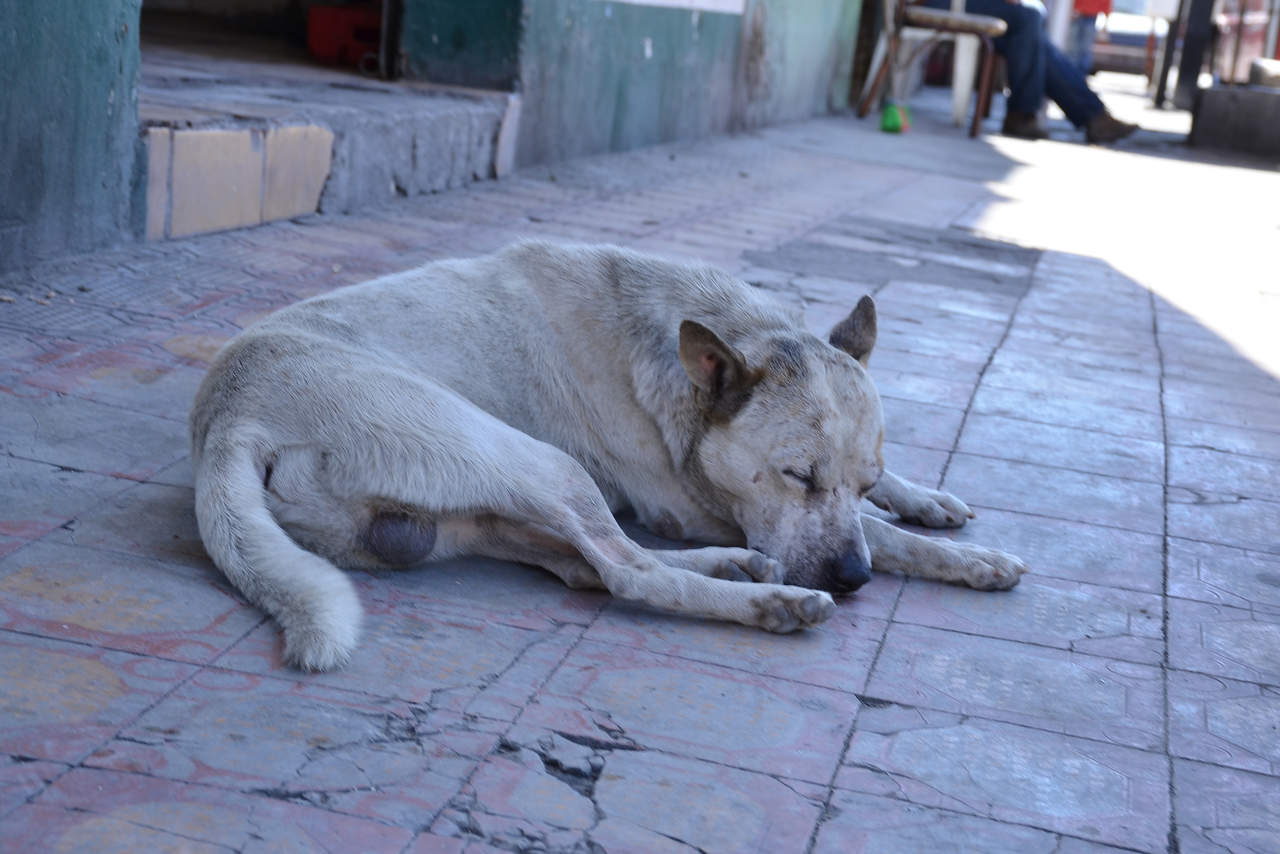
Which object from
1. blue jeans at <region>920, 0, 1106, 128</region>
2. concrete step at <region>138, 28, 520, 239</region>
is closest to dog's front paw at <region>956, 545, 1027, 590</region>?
concrete step at <region>138, 28, 520, 239</region>

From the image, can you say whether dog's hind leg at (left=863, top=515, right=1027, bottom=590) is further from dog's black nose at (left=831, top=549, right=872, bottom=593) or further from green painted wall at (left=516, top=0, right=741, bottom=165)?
green painted wall at (left=516, top=0, right=741, bottom=165)

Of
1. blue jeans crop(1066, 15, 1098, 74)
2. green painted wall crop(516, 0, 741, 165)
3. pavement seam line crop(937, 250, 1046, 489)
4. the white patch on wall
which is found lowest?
pavement seam line crop(937, 250, 1046, 489)

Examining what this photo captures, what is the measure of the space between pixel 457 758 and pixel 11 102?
3.31m

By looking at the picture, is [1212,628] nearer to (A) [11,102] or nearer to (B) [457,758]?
(B) [457,758]

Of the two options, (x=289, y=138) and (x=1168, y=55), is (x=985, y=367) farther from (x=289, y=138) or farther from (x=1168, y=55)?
(x=1168, y=55)

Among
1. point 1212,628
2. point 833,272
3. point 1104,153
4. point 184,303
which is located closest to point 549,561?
point 1212,628

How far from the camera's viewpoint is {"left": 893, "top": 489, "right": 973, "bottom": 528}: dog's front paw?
3.60 metres

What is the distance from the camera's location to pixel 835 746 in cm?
241

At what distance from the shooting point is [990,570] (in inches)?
127

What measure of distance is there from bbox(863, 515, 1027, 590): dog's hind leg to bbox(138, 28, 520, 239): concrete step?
135 inches

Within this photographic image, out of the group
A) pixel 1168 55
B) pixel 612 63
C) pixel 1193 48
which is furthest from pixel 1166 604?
pixel 1168 55

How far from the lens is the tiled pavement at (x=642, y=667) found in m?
2.11

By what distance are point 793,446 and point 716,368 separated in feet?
0.85

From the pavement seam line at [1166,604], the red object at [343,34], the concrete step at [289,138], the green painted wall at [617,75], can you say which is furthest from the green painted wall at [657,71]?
the pavement seam line at [1166,604]
